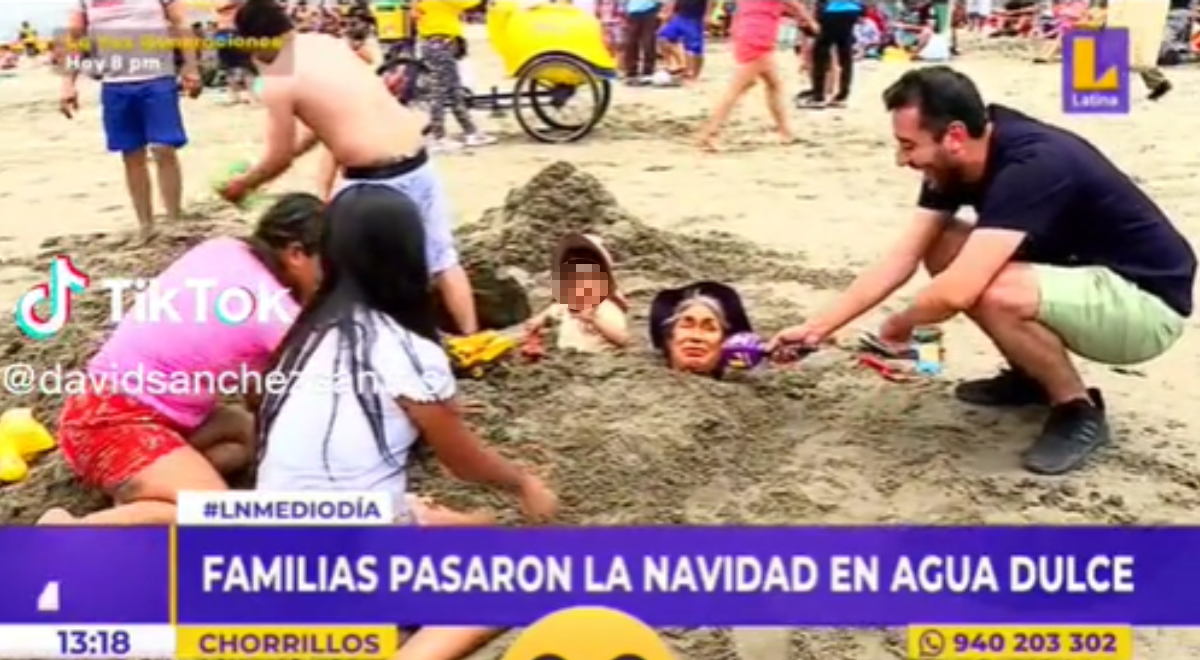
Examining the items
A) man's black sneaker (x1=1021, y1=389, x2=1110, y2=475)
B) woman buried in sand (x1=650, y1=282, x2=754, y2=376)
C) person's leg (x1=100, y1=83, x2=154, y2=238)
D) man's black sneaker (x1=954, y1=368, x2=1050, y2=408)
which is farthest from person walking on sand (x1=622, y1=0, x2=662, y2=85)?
man's black sneaker (x1=1021, y1=389, x2=1110, y2=475)

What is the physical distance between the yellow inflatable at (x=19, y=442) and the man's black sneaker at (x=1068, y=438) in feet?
5.10

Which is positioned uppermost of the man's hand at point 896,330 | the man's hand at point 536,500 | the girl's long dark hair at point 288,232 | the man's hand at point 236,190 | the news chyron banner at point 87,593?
the man's hand at point 236,190

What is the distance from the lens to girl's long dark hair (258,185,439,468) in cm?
212

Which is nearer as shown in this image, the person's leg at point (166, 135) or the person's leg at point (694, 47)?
the person's leg at point (166, 135)

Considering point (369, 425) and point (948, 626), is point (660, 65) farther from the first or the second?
point (948, 626)

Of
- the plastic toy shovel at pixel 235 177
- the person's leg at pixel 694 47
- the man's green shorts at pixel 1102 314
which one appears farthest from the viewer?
the man's green shorts at pixel 1102 314

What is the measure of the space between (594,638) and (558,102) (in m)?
0.90

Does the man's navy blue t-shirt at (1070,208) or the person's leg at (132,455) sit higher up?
the man's navy blue t-shirt at (1070,208)

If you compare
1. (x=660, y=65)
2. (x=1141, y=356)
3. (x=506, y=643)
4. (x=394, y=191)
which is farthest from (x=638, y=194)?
(x=1141, y=356)

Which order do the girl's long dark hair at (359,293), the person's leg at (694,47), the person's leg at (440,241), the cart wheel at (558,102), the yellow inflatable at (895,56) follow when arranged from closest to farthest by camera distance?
1. the girl's long dark hair at (359,293)
2. the person's leg at (440,241)
3. the yellow inflatable at (895,56)
4. the cart wheel at (558,102)
5. the person's leg at (694,47)

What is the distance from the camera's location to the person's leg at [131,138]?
2.29 meters

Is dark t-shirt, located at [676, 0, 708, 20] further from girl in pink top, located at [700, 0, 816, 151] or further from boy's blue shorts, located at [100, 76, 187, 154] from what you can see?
boy's blue shorts, located at [100, 76, 187, 154]

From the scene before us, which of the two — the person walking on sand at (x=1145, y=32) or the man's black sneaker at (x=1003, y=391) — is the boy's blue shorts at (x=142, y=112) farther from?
the man's black sneaker at (x=1003, y=391)

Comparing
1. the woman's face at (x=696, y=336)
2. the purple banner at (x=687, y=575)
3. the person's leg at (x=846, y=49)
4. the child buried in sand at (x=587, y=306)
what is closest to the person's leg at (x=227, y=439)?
the purple banner at (x=687, y=575)
